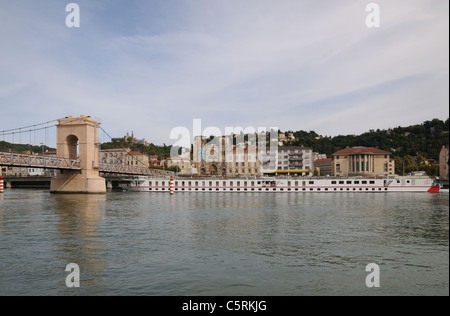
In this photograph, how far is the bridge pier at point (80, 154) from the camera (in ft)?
176

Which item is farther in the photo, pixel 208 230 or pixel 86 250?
pixel 208 230

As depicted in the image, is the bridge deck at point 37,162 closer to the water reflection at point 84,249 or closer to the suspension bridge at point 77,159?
the suspension bridge at point 77,159

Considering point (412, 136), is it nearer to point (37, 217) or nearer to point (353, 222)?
point (353, 222)

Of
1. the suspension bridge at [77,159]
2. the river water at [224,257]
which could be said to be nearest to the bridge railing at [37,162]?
the suspension bridge at [77,159]

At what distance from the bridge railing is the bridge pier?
161 cm

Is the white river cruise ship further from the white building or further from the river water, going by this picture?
the white building

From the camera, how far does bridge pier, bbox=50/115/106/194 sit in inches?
2108

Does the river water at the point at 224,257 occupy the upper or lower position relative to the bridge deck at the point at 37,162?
lower

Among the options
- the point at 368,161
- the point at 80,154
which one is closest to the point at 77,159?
the point at 80,154

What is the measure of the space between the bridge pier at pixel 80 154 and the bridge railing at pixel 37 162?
1.61m

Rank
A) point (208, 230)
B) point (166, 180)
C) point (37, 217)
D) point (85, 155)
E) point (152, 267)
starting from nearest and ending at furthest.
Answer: point (152, 267) < point (208, 230) < point (37, 217) < point (85, 155) < point (166, 180)

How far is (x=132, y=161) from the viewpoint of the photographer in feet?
385

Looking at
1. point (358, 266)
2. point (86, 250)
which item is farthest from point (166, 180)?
point (358, 266)
